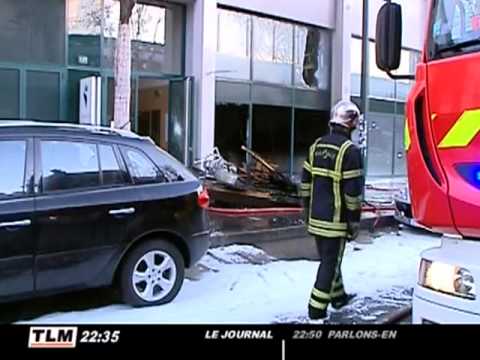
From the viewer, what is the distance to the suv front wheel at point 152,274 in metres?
5.84

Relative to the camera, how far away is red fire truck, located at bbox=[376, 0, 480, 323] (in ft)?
11.1

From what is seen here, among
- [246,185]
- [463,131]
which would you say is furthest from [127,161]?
[246,185]

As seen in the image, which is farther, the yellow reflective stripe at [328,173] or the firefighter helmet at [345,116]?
the firefighter helmet at [345,116]

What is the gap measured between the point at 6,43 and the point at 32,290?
9.71 meters

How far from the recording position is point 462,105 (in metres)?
3.46

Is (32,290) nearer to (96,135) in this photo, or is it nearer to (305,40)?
(96,135)

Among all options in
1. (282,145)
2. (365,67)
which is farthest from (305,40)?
(365,67)

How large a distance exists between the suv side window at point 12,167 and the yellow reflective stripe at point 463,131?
128 inches

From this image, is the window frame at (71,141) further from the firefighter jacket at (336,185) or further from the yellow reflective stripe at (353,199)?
the yellow reflective stripe at (353,199)

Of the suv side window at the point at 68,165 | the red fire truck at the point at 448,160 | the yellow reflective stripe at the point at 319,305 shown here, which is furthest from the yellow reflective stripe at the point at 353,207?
the suv side window at the point at 68,165
